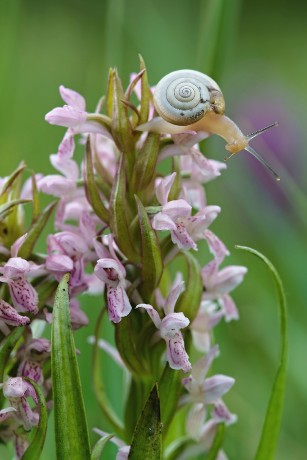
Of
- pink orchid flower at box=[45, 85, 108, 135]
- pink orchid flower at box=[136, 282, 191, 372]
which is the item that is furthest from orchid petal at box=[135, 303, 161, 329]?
pink orchid flower at box=[45, 85, 108, 135]

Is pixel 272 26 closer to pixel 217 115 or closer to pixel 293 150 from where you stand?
pixel 293 150

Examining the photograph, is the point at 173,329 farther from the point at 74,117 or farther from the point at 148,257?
the point at 74,117

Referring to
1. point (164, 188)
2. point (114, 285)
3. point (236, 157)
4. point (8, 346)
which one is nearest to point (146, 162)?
point (164, 188)

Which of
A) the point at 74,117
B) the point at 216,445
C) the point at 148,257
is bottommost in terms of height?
the point at 216,445

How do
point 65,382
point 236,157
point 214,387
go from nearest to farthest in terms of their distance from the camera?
point 65,382 < point 214,387 < point 236,157

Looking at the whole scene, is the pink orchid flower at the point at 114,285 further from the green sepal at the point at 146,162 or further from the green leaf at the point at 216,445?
the green leaf at the point at 216,445

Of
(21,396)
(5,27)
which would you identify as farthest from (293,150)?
(21,396)

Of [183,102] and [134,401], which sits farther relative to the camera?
[134,401]
